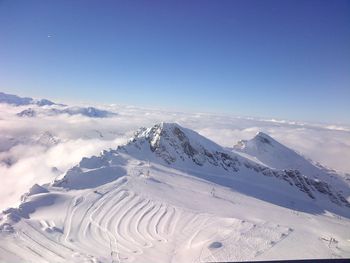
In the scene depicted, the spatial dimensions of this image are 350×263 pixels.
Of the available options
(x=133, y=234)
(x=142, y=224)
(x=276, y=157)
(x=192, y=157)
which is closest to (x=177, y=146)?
(x=192, y=157)

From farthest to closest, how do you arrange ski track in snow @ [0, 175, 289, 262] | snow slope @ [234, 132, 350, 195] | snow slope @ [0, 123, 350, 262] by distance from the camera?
1. snow slope @ [234, 132, 350, 195]
2. snow slope @ [0, 123, 350, 262]
3. ski track in snow @ [0, 175, 289, 262]

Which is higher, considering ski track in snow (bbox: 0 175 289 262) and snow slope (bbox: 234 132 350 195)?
ski track in snow (bbox: 0 175 289 262)

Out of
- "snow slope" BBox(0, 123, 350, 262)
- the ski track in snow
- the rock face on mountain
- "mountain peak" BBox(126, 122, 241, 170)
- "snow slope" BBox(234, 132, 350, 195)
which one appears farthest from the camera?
"snow slope" BBox(234, 132, 350, 195)

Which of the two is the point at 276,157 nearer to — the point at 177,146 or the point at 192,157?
the point at 192,157

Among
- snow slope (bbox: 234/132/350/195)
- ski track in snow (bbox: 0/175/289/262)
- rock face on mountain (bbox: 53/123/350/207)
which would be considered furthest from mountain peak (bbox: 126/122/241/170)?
snow slope (bbox: 234/132/350/195)

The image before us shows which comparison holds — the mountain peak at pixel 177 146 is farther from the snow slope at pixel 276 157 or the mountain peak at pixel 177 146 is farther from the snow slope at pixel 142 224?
the snow slope at pixel 276 157

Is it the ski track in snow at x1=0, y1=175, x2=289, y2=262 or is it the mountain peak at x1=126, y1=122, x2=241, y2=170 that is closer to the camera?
the ski track in snow at x1=0, y1=175, x2=289, y2=262

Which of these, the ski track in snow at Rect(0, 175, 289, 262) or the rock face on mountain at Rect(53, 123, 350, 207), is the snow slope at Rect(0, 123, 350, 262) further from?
the rock face on mountain at Rect(53, 123, 350, 207)
